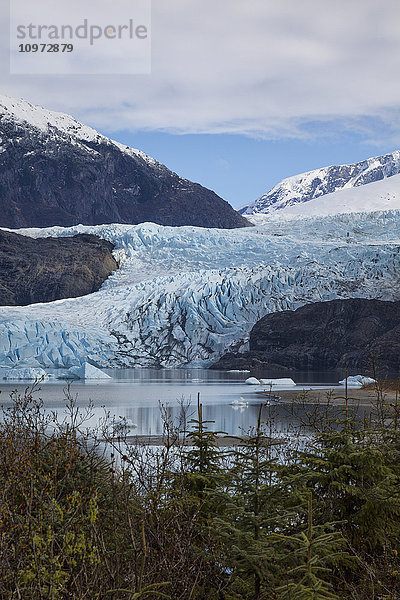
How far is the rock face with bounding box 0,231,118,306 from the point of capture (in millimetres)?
64500

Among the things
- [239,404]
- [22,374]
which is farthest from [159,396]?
[22,374]

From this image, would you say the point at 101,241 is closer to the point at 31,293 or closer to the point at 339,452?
the point at 31,293

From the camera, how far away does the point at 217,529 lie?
3.81 meters

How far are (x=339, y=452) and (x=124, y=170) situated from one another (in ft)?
428

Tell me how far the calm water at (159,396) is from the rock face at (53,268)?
20.7 meters

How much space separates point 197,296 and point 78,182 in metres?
84.7

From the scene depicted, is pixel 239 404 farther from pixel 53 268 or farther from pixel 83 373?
pixel 53 268

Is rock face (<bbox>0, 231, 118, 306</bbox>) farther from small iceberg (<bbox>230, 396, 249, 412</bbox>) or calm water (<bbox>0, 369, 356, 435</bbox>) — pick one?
small iceberg (<bbox>230, 396, 249, 412</bbox>)

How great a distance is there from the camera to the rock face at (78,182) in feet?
399

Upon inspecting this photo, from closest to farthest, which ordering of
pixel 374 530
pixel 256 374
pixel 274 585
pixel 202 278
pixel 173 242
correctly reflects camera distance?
pixel 274 585, pixel 374 530, pixel 256 374, pixel 202 278, pixel 173 242

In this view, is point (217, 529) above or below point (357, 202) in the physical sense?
below

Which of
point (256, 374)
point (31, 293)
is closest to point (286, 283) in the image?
point (256, 374)

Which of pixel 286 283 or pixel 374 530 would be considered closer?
pixel 374 530

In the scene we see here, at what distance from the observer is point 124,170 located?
13150cm
